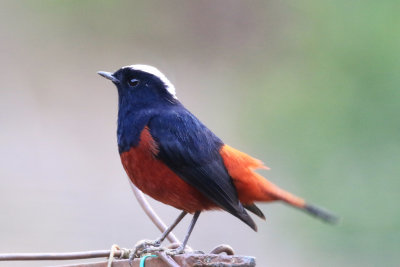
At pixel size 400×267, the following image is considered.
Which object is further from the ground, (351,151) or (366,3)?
(366,3)

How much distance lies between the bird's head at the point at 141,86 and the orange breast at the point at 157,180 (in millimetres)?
325

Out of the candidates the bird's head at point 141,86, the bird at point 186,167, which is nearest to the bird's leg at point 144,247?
the bird at point 186,167

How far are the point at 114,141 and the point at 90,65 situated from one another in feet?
4.38

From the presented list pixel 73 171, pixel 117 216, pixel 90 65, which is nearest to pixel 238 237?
pixel 117 216

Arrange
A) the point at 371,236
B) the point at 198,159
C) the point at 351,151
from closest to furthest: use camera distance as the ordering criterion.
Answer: the point at 198,159 → the point at 371,236 → the point at 351,151

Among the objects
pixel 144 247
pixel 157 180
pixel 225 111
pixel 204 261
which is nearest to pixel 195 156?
pixel 157 180

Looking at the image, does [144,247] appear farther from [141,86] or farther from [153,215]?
[141,86]

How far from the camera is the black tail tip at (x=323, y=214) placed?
2.87 metres

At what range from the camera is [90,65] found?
25.4 feet

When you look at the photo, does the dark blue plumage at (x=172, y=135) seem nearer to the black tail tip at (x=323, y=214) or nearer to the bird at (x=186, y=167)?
the bird at (x=186, y=167)

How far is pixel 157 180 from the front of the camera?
3.28 m

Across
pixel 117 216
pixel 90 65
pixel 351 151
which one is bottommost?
pixel 117 216

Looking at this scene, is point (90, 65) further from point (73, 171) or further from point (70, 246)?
point (70, 246)

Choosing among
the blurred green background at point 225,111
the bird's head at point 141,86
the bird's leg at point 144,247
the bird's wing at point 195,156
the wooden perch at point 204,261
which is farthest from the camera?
the blurred green background at point 225,111
